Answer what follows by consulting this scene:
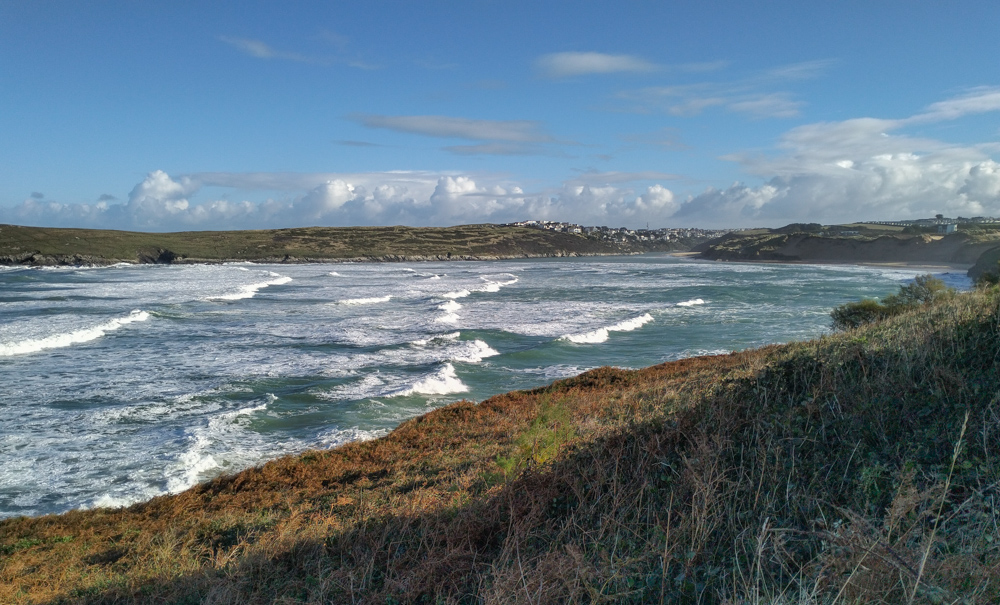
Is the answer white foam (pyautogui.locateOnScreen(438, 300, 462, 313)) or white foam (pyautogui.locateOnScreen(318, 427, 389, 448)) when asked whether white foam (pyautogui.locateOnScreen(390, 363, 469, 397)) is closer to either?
white foam (pyautogui.locateOnScreen(318, 427, 389, 448))

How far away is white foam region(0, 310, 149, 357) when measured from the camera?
20084 millimetres

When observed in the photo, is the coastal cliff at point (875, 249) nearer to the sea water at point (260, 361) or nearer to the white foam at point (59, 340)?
the sea water at point (260, 361)

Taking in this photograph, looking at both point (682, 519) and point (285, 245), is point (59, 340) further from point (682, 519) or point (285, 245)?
point (285, 245)

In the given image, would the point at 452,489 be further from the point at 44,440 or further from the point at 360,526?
the point at 44,440

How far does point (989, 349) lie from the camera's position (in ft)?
18.4

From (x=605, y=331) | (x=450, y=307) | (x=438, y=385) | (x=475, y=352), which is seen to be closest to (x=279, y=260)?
(x=450, y=307)

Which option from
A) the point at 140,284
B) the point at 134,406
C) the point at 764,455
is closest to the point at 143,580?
the point at 764,455

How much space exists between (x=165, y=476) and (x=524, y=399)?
275 inches

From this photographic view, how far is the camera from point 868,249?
102812 millimetres

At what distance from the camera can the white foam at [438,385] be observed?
15477 mm

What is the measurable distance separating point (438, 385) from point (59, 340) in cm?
1561

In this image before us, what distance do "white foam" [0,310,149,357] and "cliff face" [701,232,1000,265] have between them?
96776mm

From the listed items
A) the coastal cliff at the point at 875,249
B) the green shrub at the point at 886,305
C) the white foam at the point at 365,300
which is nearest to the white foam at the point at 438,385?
the green shrub at the point at 886,305

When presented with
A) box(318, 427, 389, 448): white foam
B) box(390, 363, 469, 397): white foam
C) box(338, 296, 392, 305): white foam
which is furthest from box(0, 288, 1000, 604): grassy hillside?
box(338, 296, 392, 305): white foam
